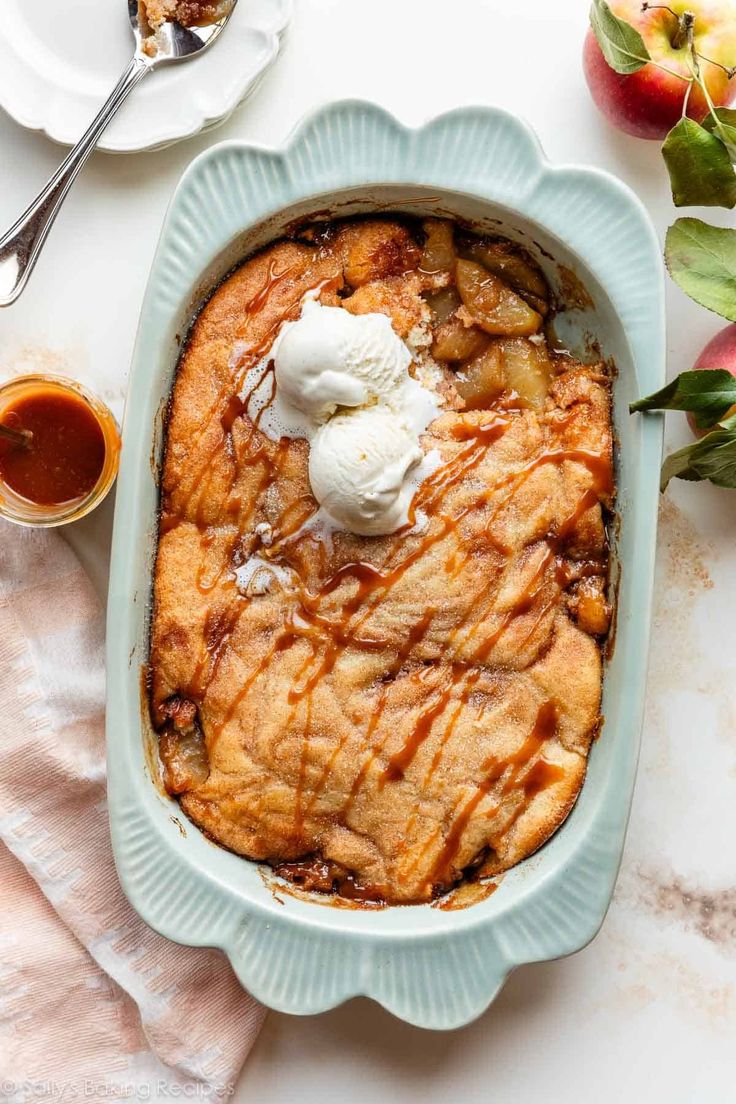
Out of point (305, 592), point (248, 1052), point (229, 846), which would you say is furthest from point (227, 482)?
point (248, 1052)

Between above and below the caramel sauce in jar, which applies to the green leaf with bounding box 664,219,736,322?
above

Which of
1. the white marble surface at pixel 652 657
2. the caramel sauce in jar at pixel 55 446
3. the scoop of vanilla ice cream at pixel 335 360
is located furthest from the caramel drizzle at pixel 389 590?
the white marble surface at pixel 652 657

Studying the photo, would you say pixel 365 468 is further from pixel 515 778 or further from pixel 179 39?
pixel 179 39

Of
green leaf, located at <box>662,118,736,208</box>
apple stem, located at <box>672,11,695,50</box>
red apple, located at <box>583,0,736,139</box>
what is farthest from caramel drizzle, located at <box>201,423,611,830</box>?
apple stem, located at <box>672,11,695,50</box>

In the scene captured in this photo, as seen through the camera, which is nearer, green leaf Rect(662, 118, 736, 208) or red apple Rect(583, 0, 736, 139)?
green leaf Rect(662, 118, 736, 208)

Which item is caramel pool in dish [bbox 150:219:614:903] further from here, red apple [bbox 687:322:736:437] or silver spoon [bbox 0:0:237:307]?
silver spoon [bbox 0:0:237:307]

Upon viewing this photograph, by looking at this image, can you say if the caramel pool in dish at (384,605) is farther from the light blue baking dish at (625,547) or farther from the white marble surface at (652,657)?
the white marble surface at (652,657)

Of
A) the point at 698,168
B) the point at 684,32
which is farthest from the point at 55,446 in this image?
the point at 684,32
